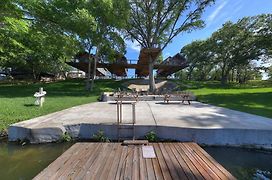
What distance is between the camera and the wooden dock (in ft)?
13.7

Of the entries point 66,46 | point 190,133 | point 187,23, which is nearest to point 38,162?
point 190,133

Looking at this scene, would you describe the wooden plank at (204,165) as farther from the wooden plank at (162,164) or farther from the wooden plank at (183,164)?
the wooden plank at (162,164)

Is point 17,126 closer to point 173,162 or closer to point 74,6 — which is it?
point 173,162

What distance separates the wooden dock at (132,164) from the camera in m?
4.18

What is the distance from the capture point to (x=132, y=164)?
4773mm

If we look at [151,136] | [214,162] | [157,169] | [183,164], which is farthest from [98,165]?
[151,136]

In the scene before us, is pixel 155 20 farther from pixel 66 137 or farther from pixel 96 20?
pixel 66 137

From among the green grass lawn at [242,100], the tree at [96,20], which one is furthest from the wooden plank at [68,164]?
the tree at [96,20]

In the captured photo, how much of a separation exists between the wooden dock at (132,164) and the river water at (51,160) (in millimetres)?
806

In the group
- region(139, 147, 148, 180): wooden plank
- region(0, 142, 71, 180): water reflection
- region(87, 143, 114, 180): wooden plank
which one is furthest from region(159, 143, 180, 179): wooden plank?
region(0, 142, 71, 180): water reflection

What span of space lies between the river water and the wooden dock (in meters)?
0.81

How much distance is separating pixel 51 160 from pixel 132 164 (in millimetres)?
2431

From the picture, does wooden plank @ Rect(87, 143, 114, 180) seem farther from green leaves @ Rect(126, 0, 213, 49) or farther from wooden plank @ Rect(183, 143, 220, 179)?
green leaves @ Rect(126, 0, 213, 49)

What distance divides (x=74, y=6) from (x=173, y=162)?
19.2 metres
